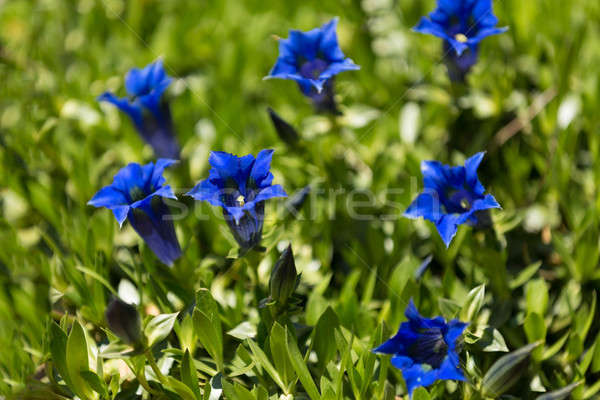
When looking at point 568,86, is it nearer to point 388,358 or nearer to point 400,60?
point 400,60

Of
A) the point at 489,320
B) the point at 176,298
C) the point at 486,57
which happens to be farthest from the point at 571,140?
the point at 176,298

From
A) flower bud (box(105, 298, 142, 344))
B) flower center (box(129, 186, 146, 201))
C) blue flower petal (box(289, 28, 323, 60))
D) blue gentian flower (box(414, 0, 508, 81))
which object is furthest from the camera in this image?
blue flower petal (box(289, 28, 323, 60))

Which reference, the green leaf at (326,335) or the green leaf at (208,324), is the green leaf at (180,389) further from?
the green leaf at (326,335)

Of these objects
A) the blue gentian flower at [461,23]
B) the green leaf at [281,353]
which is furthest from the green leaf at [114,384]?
the blue gentian flower at [461,23]

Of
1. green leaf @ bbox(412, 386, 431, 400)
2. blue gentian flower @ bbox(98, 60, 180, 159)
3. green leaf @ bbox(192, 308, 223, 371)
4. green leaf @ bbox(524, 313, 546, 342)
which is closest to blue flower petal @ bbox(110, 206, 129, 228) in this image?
green leaf @ bbox(192, 308, 223, 371)

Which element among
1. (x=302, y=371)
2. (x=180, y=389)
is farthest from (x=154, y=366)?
(x=302, y=371)

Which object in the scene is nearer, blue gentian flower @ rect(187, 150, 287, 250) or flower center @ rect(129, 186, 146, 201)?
blue gentian flower @ rect(187, 150, 287, 250)

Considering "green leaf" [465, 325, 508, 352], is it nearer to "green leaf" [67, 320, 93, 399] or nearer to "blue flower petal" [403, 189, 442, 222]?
"blue flower petal" [403, 189, 442, 222]
